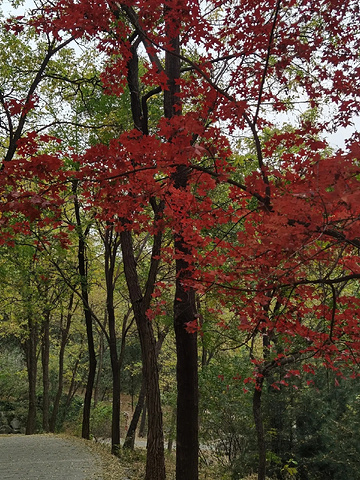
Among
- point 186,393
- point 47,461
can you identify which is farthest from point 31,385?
point 186,393

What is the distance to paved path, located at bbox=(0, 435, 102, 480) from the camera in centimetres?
680

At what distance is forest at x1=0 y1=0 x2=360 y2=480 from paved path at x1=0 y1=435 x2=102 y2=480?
3.61 feet

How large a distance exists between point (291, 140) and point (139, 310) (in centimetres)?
389

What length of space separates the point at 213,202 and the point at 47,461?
6265 millimetres

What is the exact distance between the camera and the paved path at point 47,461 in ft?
22.3

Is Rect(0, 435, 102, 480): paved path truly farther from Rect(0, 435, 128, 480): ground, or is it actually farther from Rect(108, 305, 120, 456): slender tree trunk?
Rect(108, 305, 120, 456): slender tree trunk

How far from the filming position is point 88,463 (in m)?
7.64

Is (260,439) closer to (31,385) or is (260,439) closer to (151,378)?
(151,378)

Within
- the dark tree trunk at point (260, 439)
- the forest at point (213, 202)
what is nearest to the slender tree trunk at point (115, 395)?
the forest at point (213, 202)

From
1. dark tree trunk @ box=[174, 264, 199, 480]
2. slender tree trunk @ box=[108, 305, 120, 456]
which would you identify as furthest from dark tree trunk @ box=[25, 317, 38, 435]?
dark tree trunk @ box=[174, 264, 199, 480]

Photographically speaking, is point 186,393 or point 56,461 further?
point 56,461

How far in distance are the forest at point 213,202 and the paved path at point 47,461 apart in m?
1.10

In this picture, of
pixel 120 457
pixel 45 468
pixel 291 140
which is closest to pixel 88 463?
pixel 45 468

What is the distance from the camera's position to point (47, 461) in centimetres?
789
